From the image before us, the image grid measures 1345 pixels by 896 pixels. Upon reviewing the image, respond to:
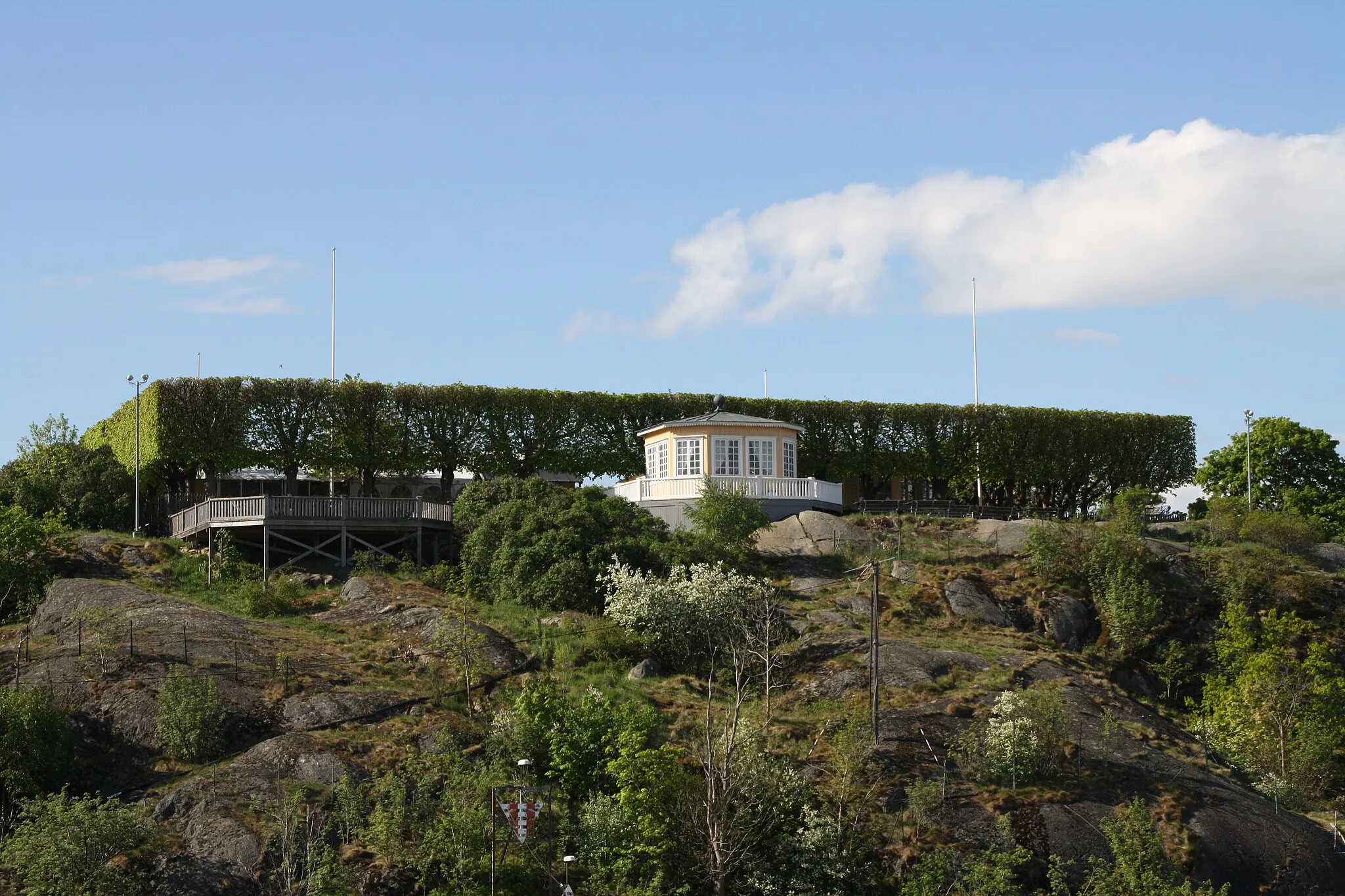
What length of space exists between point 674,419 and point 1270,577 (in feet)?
82.9

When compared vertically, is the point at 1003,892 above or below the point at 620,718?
below

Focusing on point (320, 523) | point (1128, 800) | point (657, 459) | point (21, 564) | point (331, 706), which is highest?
point (657, 459)

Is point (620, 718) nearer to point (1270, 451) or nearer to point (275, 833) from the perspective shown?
point (275, 833)

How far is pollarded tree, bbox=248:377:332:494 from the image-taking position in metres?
59.0

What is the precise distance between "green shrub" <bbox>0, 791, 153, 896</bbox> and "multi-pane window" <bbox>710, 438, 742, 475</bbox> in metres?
29.8

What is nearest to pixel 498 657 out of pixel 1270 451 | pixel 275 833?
pixel 275 833

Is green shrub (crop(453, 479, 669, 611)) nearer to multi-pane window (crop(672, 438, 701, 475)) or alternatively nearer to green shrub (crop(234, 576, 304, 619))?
green shrub (crop(234, 576, 304, 619))

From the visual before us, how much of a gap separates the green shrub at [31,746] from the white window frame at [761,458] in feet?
95.4

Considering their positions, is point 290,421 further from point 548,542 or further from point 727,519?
point 727,519

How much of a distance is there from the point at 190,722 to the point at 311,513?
52.1 ft

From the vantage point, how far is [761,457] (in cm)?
5784

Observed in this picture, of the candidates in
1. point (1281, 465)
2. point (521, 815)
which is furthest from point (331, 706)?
point (1281, 465)

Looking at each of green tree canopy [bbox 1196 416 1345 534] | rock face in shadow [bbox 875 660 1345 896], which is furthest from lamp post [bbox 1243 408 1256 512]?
rock face in shadow [bbox 875 660 1345 896]

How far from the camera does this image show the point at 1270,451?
253 ft
